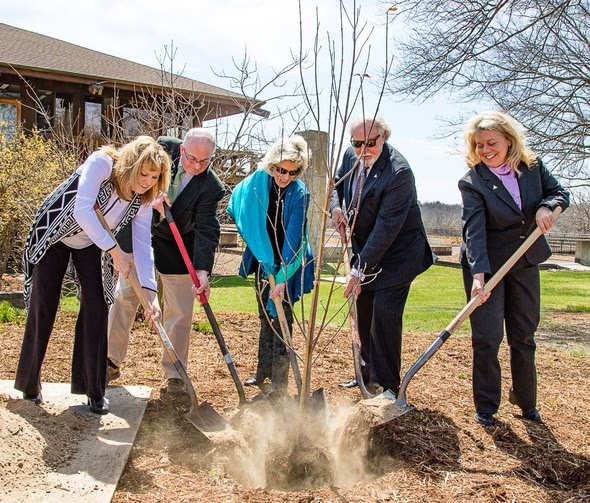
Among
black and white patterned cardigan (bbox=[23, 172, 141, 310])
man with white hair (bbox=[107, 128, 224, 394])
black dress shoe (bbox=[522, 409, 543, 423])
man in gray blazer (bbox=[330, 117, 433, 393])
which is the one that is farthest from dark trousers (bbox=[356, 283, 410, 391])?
black and white patterned cardigan (bbox=[23, 172, 141, 310])

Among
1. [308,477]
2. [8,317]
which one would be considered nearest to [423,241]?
[308,477]

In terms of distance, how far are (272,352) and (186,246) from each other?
3.28 ft

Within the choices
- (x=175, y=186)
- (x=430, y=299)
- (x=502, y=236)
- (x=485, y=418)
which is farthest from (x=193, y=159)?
(x=430, y=299)

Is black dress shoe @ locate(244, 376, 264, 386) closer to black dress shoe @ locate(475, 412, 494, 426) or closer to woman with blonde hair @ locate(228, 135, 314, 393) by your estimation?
woman with blonde hair @ locate(228, 135, 314, 393)

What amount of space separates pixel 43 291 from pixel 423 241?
246 cm

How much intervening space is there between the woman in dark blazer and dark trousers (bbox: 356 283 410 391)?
50cm

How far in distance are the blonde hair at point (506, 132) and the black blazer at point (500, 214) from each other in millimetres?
80

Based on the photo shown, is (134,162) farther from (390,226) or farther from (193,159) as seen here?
(390,226)

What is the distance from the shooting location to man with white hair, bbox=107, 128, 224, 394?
14.5 ft

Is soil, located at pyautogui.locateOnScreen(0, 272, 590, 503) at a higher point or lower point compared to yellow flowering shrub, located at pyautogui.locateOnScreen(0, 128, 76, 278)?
lower

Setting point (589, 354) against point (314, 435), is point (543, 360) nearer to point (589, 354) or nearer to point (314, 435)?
point (589, 354)

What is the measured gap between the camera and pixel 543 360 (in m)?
6.22

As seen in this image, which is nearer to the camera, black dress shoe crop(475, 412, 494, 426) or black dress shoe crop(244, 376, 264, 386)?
black dress shoe crop(475, 412, 494, 426)

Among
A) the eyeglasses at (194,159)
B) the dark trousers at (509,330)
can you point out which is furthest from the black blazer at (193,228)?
the dark trousers at (509,330)
